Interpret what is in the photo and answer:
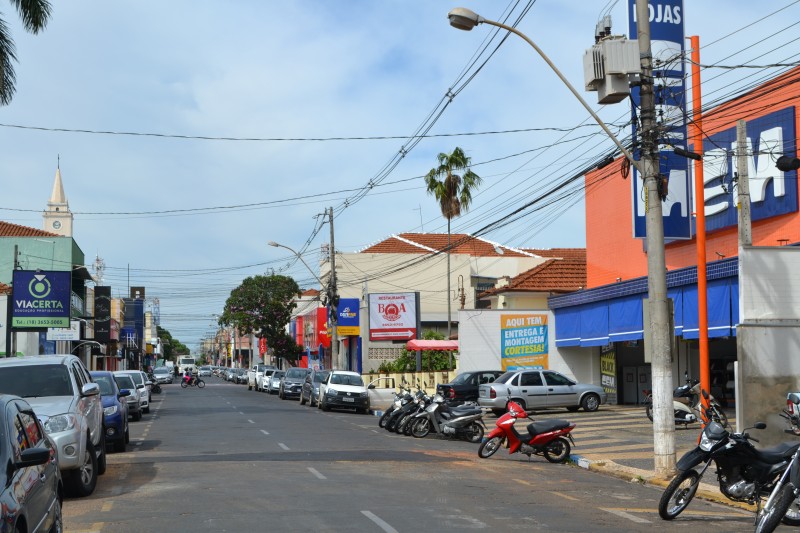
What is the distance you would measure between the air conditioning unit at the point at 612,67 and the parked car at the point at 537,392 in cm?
1651

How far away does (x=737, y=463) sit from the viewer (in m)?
10.6

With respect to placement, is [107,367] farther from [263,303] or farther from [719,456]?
[719,456]

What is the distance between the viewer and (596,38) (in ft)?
51.4

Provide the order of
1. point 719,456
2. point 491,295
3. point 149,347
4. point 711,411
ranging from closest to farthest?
1. point 719,456
2. point 711,411
3. point 491,295
4. point 149,347

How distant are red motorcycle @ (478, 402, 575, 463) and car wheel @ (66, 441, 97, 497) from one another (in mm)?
8039

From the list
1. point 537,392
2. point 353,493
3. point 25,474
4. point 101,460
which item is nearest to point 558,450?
point 353,493

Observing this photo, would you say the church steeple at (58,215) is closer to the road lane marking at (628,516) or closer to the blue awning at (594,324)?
the blue awning at (594,324)

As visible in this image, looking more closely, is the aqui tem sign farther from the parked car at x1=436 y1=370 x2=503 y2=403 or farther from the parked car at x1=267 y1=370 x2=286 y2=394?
the parked car at x1=436 y1=370 x2=503 y2=403

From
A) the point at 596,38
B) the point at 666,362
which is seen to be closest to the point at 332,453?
the point at 666,362

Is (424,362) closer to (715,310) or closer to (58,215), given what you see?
(715,310)

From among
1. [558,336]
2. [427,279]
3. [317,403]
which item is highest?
[427,279]

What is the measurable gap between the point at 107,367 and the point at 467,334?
192ft


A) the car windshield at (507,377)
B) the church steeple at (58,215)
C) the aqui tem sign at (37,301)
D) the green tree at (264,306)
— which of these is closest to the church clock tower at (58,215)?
the church steeple at (58,215)

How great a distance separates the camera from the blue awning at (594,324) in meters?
33.5
